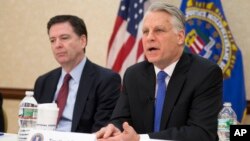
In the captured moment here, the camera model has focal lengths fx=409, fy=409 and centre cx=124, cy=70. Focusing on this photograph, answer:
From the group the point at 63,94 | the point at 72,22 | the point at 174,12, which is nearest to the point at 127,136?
the point at 174,12

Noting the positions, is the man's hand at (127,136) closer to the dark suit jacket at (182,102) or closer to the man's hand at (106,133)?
the man's hand at (106,133)

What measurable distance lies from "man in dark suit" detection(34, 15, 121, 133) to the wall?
5.41 ft

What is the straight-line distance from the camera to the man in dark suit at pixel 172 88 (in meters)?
2.44

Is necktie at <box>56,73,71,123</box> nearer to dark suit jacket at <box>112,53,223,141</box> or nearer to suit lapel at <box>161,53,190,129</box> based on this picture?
dark suit jacket at <box>112,53,223,141</box>

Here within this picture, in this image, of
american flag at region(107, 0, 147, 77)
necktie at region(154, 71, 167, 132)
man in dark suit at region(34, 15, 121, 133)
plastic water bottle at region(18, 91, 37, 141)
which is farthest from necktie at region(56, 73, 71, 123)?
american flag at region(107, 0, 147, 77)

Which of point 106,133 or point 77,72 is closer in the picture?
point 106,133

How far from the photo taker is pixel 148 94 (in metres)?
2.63

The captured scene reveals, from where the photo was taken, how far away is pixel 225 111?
327 cm

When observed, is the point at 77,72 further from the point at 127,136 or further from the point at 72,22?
the point at 127,136

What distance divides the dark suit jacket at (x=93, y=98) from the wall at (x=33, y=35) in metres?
1.82

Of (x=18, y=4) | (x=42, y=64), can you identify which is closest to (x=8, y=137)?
(x=42, y=64)

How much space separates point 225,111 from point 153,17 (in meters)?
1.12

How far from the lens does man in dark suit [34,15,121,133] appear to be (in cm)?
306

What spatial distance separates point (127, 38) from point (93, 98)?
4.49 feet
